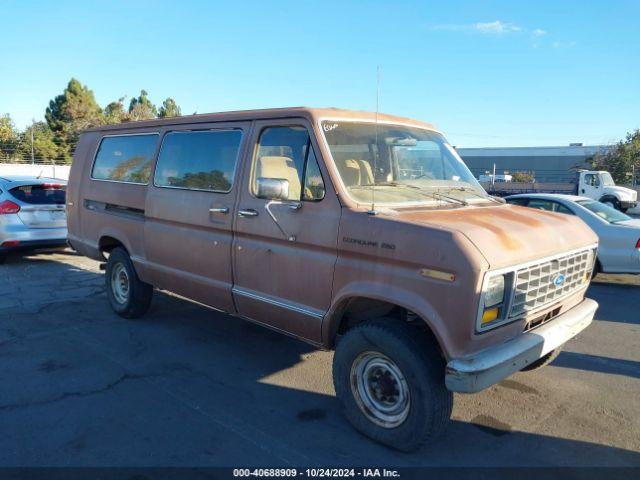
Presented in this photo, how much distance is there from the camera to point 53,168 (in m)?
27.4

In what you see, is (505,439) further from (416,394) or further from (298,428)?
(298,428)

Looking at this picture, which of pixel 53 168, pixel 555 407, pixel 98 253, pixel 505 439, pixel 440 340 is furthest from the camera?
pixel 53 168

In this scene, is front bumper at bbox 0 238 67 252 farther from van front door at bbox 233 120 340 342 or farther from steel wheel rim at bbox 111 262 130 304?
van front door at bbox 233 120 340 342

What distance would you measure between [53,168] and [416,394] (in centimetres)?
2911

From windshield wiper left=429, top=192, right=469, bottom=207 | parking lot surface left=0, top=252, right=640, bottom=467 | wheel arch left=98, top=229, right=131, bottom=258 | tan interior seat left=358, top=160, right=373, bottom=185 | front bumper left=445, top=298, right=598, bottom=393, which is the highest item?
tan interior seat left=358, top=160, right=373, bottom=185

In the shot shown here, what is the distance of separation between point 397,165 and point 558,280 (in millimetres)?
1552

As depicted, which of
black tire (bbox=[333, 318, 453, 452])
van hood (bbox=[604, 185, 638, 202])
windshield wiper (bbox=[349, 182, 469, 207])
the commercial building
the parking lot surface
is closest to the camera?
black tire (bbox=[333, 318, 453, 452])

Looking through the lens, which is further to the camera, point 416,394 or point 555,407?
point 555,407

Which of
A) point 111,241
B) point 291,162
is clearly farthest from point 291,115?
point 111,241

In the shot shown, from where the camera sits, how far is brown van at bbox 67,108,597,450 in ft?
A: 9.88

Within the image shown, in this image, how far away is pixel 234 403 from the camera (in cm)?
397

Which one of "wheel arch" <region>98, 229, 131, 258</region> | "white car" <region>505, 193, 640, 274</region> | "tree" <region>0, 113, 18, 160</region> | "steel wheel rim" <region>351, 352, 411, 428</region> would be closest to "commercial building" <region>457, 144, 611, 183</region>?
"tree" <region>0, 113, 18, 160</region>

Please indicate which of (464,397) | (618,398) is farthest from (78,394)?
(618,398)

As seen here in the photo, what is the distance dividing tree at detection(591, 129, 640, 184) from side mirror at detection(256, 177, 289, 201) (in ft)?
126
